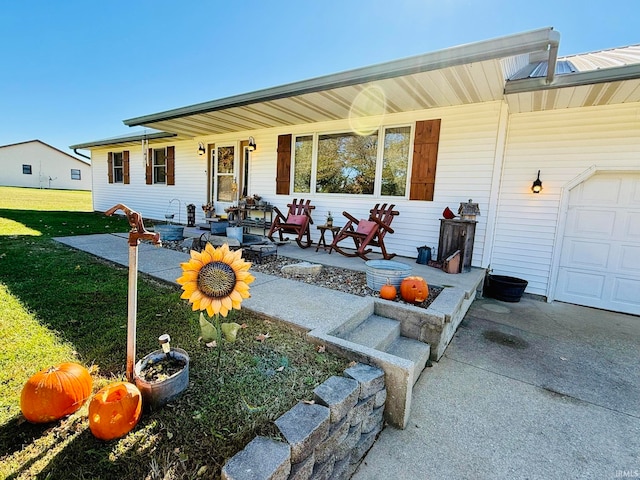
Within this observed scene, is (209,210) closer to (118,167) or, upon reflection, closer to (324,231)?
(324,231)

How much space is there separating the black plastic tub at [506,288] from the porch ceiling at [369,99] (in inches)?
97.9

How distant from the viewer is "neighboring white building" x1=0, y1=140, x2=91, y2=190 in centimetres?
2681

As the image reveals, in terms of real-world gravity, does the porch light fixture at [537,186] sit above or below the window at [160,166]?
below

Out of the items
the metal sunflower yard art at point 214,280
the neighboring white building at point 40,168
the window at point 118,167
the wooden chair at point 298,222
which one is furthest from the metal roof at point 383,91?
the neighboring white building at point 40,168

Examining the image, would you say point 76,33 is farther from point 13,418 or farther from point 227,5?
point 13,418

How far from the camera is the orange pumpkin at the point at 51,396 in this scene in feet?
4.19

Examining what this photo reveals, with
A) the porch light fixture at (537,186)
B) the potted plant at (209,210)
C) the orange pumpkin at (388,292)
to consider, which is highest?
the porch light fixture at (537,186)

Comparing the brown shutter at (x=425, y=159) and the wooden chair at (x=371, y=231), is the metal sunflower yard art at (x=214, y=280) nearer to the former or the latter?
the wooden chair at (x=371, y=231)

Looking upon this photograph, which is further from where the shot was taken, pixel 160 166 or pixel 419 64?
pixel 160 166

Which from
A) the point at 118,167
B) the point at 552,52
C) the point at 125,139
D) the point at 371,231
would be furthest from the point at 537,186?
the point at 118,167

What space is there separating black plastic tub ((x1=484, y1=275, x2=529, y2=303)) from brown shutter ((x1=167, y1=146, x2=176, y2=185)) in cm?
801

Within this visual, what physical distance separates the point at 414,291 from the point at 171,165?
7.99 meters

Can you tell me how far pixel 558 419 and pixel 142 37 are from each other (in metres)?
13.7

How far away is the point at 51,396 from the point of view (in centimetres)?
128
